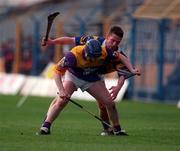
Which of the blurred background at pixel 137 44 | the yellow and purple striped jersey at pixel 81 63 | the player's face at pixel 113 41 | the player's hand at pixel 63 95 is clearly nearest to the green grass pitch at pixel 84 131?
the player's hand at pixel 63 95

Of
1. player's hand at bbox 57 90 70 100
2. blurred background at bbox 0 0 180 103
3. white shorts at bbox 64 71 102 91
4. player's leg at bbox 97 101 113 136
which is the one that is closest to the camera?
player's hand at bbox 57 90 70 100

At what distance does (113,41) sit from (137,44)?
18.4 meters

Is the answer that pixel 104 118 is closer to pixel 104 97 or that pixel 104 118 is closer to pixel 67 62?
pixel 104 97

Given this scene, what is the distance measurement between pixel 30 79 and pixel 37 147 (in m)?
24.9

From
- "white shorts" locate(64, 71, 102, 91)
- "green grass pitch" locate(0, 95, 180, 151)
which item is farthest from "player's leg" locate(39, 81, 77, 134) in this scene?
"green grass pitch" locate(0, 95, 180, 151)

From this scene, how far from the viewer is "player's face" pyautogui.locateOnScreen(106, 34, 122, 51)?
50.3 feet

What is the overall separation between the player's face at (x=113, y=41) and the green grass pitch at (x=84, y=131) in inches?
63.5

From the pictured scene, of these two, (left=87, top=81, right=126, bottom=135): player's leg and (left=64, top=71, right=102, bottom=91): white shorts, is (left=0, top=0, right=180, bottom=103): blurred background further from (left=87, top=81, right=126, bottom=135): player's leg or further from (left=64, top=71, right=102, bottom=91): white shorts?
(left=64, top=71, right=102, bottom=91): white shorts

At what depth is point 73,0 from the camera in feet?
170

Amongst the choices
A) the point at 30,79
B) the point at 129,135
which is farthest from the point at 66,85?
the point at 30,79

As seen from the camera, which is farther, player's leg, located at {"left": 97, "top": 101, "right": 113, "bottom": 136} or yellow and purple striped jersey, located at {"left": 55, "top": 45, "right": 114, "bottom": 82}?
player's leg, located at {"left": 97, "top": 101, "right": 113, "bottom": 136}

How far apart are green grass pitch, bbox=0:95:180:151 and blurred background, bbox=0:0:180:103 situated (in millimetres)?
5183

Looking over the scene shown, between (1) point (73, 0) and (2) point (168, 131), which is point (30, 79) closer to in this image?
(1) point (73, 0)

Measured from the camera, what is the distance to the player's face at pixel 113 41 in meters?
15.3
